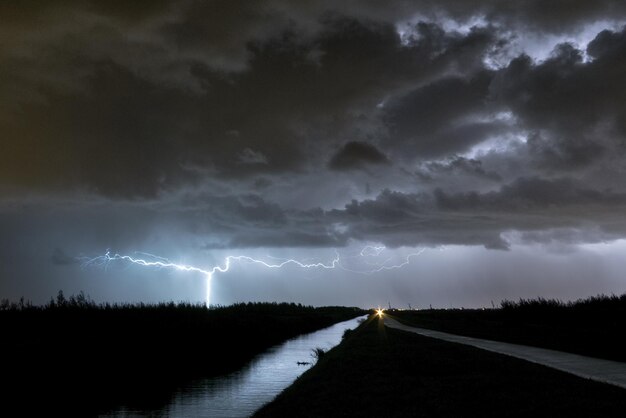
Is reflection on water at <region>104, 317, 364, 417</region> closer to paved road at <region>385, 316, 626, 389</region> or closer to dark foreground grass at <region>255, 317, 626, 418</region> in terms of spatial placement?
dark foreground grass at <region>255, 317, 626, 418</region>

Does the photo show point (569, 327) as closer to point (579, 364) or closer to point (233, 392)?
point (579, 364)

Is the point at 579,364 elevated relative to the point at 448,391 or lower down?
elevated

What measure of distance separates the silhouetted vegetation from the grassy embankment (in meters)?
20.2

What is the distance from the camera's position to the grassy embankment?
84.2ft

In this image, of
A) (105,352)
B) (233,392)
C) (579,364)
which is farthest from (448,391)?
(105,352)

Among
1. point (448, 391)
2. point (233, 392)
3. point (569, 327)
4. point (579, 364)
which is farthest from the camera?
point (569, 327)

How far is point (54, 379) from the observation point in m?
27.8

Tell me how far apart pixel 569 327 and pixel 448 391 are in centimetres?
2890

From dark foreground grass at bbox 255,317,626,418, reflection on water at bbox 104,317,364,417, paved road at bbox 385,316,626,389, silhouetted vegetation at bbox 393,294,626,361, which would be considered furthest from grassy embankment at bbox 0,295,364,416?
silhouetted vegetation at bbox 393,294,626,361

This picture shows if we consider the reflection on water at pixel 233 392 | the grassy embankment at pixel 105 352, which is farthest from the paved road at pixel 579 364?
the grassy embankment at pixel 105 352

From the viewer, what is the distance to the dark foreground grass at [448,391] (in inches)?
514

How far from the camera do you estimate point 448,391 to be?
1611 centimetres

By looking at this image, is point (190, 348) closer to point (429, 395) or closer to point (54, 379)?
point (54, 379)

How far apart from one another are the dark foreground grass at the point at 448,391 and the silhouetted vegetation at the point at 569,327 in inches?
240
